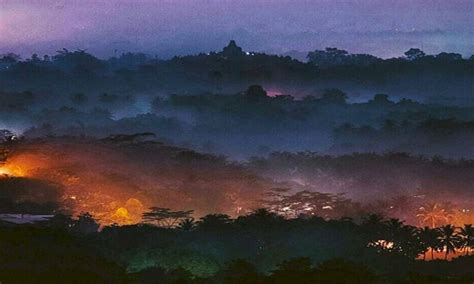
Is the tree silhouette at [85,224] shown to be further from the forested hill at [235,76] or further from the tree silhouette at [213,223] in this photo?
the forested hill at [235,76]

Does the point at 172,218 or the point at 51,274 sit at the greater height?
the point at 51,274

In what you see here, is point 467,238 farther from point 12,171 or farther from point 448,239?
point 12,171

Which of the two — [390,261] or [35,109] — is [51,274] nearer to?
[390,261]

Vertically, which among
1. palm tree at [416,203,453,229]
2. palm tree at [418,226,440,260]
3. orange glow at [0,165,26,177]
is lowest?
palm tree at [416,203,453,229]

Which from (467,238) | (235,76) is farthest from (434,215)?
(235,76)

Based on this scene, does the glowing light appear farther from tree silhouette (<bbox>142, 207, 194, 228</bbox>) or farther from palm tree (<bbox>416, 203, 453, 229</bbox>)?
palm tree (<bbox>416, 203, 453, 229</bbox>)

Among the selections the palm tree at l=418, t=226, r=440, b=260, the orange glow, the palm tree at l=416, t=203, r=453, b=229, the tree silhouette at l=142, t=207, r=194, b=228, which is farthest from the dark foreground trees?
the orange glow

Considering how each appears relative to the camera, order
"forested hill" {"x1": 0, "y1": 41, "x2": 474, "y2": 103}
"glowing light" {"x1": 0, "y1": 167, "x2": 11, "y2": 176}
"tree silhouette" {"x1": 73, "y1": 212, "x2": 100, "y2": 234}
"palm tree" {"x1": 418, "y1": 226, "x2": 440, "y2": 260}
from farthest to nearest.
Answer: "forested hill" {"x1": 0, "y1": 41, "x2": 474, "y2": 103} < "glowing light" {"x1": 0, "y1": 167, "x2": 11, "y2": 176} < "tree silhouette" {"x1": 73, "y1": 212, "x2": 100, "y2": 234} < "palm tree" {"x1": 418, "y1": 226, "x2": 440, "y2": 260}

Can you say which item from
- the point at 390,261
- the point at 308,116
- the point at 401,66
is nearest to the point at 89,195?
the point at 390,261

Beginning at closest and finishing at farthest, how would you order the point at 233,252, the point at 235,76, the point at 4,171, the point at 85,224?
the point at 233,252, the point at 85,224, the point at 4,171, the point at 235,76
